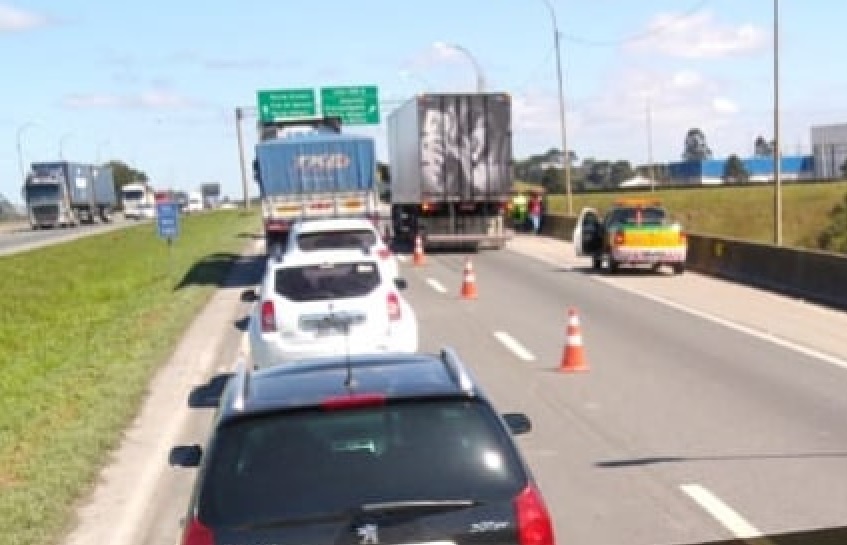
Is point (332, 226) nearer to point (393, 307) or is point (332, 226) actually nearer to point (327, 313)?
point (393, 307)

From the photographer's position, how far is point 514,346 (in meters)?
18.1

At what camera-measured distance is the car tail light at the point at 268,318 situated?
13.4 m

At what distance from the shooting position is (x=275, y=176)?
1363 inches

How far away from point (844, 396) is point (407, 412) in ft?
30.1

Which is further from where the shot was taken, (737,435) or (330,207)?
(330,207)

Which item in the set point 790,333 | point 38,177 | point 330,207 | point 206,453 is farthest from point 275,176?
point 38,177

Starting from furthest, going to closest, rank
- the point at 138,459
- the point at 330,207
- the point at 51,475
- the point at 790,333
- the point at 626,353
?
the point at 330,207
the point at 790,333
the point at 626,353
the point at 138,459
the point at 51,475

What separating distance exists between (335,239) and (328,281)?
7.86 m

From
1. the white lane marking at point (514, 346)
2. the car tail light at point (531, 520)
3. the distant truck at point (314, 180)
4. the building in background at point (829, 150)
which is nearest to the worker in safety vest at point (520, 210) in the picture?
the distant truck at point (314, 180)

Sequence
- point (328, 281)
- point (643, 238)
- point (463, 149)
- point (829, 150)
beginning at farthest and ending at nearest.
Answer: point (829, 150) → point (463, 149) → point (643, 238) → point (328, 281)

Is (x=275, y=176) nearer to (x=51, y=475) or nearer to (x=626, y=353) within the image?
(x=626, y=353)

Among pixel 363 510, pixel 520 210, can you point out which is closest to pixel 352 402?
pixel 363 510

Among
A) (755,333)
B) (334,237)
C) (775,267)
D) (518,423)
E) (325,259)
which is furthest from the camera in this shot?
(775,267)

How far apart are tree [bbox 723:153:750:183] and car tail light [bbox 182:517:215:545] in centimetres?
14724
